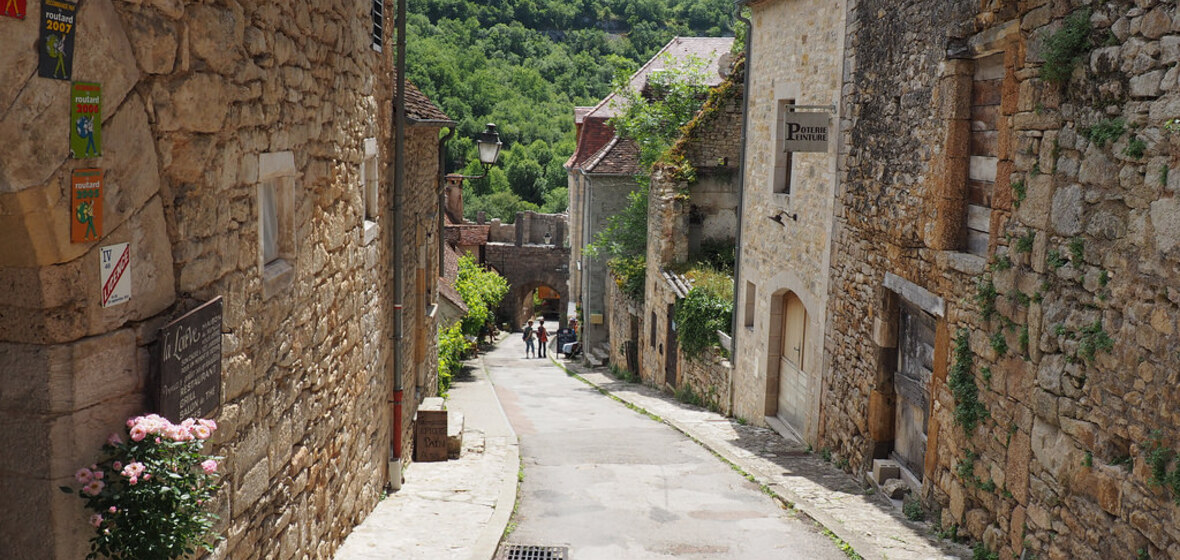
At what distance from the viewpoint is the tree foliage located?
23.3m

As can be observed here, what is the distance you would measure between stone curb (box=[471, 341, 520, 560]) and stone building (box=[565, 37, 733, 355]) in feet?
51.2

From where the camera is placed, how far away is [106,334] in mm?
2980

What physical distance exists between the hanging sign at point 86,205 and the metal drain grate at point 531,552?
476 cm

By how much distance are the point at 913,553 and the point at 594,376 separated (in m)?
17.5

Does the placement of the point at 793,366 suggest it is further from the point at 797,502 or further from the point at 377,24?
the point at 377,24

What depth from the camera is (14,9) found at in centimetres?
248

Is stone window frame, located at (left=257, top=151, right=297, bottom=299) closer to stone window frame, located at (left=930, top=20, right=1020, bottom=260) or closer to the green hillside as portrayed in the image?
stone window frame, located at (left=930, top=20, right=1020, bottom=260)

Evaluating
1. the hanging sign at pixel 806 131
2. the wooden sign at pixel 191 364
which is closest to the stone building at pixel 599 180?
the hanging sign at pixel 806 131

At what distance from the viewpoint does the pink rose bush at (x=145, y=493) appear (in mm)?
2885

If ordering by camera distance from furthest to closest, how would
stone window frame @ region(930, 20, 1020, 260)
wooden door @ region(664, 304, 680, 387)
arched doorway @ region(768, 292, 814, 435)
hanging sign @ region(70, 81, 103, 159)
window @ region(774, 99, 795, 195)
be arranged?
wooden door @ region(664, 304, 680, 387)
window @ region(774, 99, 795, 195)
arched doorway @ region(768, 292, 814, 435)
stone window frame @ region(930, 20, 1020, 260)
hanging sign @ region(70, 81, 103, 159)

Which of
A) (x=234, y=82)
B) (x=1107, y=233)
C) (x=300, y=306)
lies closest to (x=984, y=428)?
(x=1107, y=233)

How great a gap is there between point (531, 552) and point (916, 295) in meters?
Result: 3.59

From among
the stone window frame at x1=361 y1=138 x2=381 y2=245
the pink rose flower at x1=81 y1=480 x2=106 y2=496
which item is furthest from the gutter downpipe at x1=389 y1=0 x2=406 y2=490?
the pink rose flower at x1=81 y1=480 x2=106 y2=496

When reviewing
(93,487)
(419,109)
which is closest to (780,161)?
(419,109)
